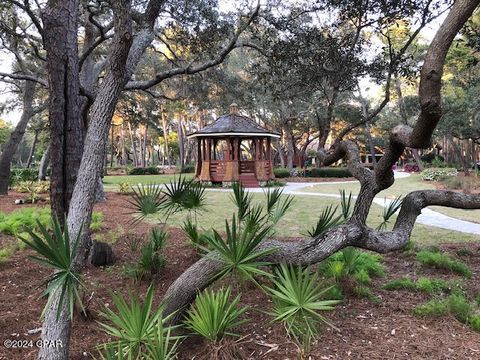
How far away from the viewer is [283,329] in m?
3.54

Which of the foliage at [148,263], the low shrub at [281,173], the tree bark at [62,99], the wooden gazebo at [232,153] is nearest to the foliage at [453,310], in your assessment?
the foliage at [148,263]

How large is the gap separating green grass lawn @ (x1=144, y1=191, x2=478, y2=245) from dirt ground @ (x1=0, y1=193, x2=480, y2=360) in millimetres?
1703

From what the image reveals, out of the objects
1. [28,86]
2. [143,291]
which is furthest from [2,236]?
[28,86]

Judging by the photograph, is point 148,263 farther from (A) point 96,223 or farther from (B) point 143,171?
(B) point 143,171

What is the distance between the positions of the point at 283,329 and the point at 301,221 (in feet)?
21.1

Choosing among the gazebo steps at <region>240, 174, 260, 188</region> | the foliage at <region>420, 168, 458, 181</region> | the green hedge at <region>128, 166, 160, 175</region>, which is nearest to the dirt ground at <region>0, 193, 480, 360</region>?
the gazebo steps at <region>240, 174, 260, 188</region>

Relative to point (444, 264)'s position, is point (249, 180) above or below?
above

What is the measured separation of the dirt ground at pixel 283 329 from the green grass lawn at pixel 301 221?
1703 millimetres

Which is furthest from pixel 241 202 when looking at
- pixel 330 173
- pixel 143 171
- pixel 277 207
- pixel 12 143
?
pixel 143 171

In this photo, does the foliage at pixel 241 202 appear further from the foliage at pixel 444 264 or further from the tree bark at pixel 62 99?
the foliage at pixel 444 264

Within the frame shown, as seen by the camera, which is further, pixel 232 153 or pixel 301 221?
pixel 232 153

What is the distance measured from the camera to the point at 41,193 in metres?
14.8

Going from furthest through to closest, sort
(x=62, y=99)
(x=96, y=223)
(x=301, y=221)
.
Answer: (x=301, y=221) → (x=96, y=223) → (x=62, y=99)

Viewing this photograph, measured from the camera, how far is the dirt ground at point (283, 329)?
124 inches
